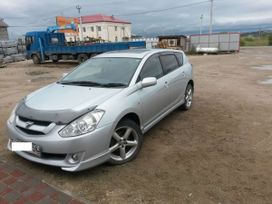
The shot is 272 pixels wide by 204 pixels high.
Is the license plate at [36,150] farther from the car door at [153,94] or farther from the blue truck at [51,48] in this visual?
the blue truck at [51,48]

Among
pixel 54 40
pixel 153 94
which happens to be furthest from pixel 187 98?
pixel 54 40

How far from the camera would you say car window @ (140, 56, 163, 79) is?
3.75 m

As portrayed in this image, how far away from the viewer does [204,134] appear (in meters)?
4.14

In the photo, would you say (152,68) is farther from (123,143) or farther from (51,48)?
(51,48)

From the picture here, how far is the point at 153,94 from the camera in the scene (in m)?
3.72

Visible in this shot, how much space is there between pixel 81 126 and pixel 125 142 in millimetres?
740

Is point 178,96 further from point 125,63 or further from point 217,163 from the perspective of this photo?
point 217,163

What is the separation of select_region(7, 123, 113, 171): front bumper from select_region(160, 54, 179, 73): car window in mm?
2052

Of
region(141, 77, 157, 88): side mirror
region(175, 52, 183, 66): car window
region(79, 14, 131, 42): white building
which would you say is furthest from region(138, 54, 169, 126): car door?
region(79, 14, 131, 42): white building

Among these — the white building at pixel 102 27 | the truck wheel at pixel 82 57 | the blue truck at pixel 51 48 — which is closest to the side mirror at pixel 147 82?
the blue truck at pixel 51 48

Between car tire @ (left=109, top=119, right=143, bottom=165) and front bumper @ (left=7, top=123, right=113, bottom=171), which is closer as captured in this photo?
front bumper @ (left=7, top=123, right=113, bottom=171)

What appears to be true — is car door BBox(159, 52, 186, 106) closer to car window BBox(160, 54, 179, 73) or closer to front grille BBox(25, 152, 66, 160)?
car window BBox(160, 54, 179, 73)

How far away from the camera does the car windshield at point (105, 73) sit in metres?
3.52

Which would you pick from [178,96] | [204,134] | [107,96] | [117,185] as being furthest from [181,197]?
[178,96]
